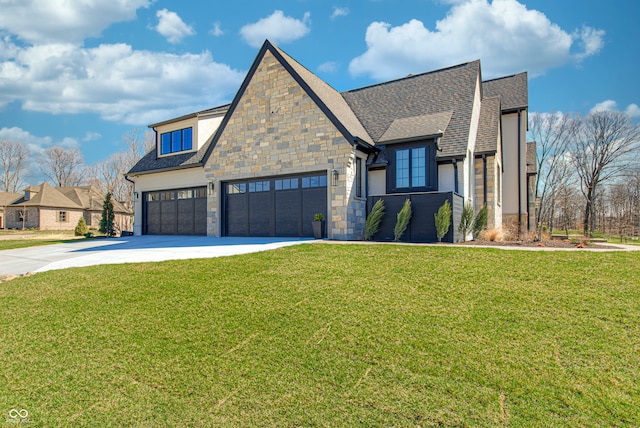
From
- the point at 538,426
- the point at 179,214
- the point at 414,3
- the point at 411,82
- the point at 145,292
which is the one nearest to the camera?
the point at 538,426

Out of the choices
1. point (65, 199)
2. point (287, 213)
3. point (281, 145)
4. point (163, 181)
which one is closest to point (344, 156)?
point (281, 145)

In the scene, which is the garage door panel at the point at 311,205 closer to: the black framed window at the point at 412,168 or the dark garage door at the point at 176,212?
the black framed window at the point at 412,168

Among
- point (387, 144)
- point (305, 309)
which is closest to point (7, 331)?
point (305, 309)

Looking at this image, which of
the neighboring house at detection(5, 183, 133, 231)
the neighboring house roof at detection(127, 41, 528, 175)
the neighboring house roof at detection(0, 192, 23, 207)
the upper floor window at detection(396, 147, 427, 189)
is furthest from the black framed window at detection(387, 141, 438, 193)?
the neighboring house roof at detection(0, 192, 23, 207)

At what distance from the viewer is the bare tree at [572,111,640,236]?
3105cm

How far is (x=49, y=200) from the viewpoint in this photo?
132 feet

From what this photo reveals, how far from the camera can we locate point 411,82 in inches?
706

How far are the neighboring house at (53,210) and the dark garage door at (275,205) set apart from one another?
2832 centimetres

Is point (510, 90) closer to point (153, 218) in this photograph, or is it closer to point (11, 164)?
point (153, 218)

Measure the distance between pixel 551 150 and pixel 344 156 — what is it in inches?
1281

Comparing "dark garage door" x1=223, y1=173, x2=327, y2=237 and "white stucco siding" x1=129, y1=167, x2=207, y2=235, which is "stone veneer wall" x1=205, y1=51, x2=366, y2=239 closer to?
"dark garage door" x1=223, y1=173, x2=327, y2=237

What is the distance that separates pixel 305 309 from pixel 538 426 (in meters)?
3.14

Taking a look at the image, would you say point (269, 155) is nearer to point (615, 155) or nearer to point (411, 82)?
point (411, 82)

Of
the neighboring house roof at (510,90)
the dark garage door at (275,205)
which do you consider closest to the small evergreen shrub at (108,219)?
the dark garage door at (275,205)
